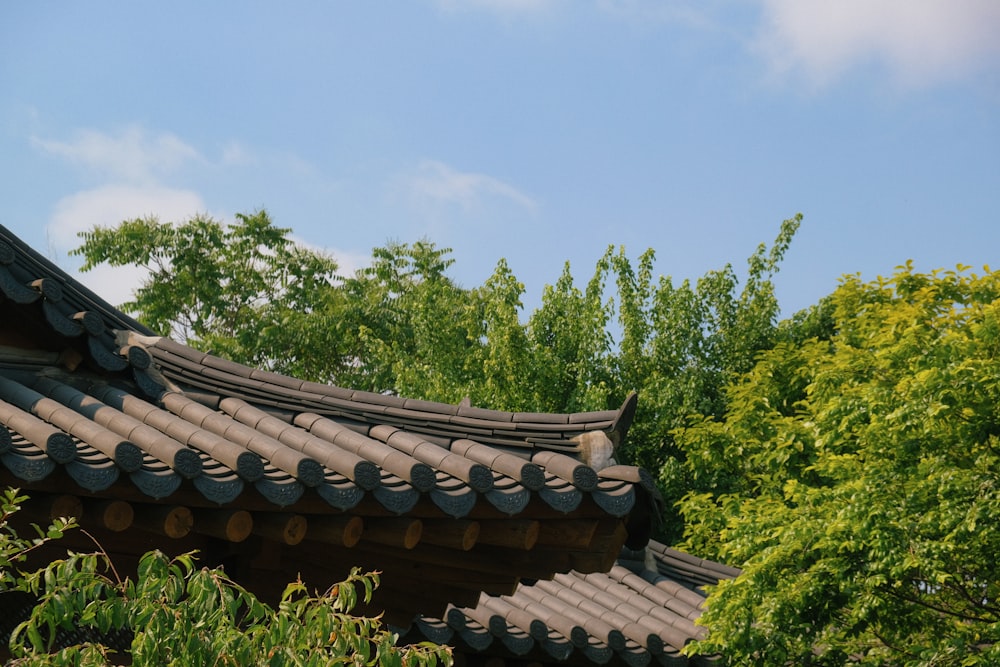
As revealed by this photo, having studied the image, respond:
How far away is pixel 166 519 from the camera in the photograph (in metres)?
3.24

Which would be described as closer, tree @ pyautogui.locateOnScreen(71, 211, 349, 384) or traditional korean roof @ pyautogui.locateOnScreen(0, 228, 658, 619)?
traditional korean roof @ pyautogui.locateOnScreen(0, 228, 658, 619)

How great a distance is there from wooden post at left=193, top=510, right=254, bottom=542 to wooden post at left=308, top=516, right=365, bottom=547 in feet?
0.75

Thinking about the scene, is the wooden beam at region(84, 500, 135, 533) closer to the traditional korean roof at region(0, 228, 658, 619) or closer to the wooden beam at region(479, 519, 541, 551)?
the traditional korean roof at region(0, 228, 658, 619)

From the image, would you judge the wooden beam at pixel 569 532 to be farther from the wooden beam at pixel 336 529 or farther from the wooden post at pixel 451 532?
the wooden beam at pixel 336 529

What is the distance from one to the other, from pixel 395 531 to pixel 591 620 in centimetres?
330

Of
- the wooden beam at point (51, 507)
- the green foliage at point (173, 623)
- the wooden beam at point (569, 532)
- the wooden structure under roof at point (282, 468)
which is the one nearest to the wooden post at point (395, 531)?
the wooden structure under roof at point (282, 468)

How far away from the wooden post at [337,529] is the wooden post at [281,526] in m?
0.06

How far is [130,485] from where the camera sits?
3.10 meters

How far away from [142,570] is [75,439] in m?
1.06

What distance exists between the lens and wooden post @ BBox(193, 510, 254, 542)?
332 centimetres

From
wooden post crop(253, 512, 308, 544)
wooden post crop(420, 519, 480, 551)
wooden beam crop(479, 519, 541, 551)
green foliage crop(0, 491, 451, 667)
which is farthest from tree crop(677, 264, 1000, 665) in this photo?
green foliage crop(0, 491, 451, 667)

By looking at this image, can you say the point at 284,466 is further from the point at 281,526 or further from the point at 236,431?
the point at 236,431

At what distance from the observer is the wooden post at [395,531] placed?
3549mm

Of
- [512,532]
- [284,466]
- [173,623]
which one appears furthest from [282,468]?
[173,623]
